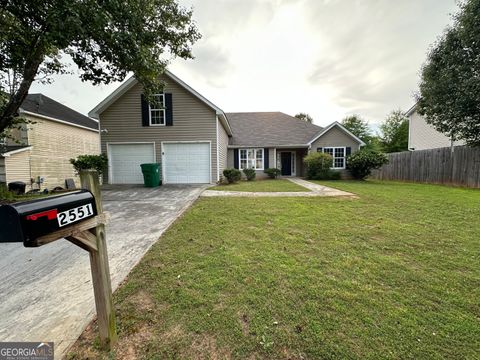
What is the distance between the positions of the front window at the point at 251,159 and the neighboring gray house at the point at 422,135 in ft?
43.0

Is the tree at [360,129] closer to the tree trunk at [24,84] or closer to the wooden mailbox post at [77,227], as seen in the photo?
the tree trunk at [24,84]

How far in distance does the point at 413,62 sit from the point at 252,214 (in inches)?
603

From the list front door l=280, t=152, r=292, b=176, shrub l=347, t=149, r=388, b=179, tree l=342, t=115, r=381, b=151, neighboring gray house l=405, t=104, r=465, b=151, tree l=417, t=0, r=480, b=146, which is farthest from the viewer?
tree l=342, t=115, r=381, b=151

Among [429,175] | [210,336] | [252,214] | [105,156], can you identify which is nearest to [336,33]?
[252,214]

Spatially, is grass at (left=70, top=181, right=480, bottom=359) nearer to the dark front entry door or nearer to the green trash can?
the green trash can

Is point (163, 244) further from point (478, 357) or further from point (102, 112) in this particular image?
point (102, 112)

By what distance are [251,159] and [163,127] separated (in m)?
6.82

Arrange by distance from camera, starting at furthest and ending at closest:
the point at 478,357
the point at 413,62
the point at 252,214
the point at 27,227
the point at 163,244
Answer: the point at 413,62 → the point at 252,214 → the point at 163,244 → the point at 478,357 → the point at 27,227

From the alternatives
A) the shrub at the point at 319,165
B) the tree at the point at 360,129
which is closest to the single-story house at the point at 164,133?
the shrub at the point at 319,165

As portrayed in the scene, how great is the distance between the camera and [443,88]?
12.0 meters

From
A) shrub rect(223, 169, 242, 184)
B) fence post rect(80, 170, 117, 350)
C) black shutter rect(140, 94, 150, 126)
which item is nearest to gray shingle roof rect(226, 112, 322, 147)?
shrub rect(223, 169, 242, 184)

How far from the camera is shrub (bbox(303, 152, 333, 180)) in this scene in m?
14.8

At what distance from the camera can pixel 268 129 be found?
59.5ft

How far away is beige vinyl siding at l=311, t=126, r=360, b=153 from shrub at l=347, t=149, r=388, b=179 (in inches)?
41.5
